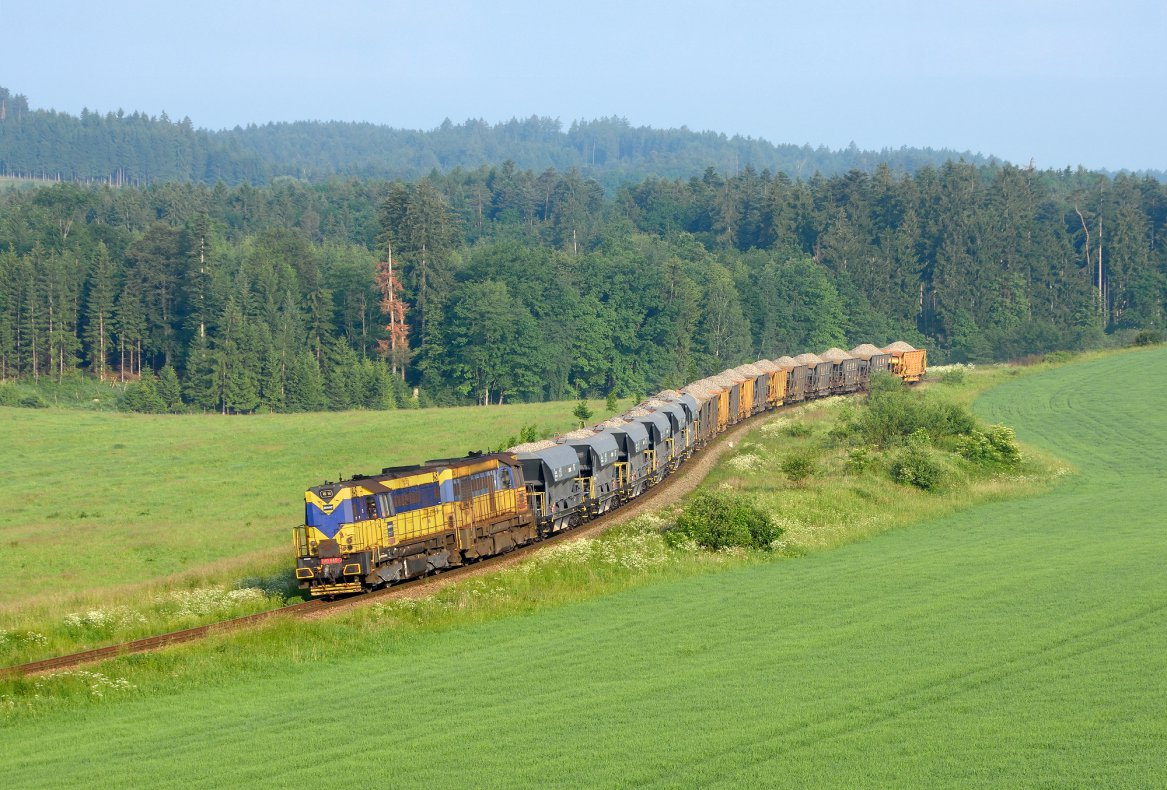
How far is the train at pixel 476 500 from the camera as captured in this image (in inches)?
1491

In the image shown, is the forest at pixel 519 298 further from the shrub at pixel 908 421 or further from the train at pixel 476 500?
the train at pixel 476 500

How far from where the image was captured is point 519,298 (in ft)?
490

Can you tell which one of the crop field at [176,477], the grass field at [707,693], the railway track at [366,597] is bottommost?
the crop field at [176,477]

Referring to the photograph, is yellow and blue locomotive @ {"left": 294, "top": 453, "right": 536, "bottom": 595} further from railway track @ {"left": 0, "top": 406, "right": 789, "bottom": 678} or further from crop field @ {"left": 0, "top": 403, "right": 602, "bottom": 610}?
crop field @ {"left": 0, "top": 403, "right": 602, "bottom": 610}

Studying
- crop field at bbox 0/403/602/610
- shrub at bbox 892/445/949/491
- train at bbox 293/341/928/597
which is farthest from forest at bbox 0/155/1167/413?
train at bbox 293/341/928/597

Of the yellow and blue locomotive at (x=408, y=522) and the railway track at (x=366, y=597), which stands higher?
the yellow and blue locomotive at (x=408, y=522)

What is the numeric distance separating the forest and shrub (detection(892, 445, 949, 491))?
51.9 m

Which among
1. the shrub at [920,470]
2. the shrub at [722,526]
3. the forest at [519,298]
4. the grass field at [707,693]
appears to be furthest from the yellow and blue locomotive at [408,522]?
the forest at [519,298]

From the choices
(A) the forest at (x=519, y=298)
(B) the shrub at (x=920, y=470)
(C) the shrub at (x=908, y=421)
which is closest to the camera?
(B) the shrub at (x=920, y=470)

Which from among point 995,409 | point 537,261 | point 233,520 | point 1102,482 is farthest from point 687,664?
point 537,261

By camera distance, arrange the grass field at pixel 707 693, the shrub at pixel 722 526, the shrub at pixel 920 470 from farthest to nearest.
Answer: the shrub at pixel 920 470 → the shrub at pixel 722 526 → the grass field at pixel 707 693

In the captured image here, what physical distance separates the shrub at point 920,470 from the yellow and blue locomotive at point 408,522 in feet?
79.1

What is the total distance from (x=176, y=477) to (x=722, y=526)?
4345 cm

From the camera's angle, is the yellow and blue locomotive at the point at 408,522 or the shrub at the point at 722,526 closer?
the yellow and blue locomotive at the point at 408,522
